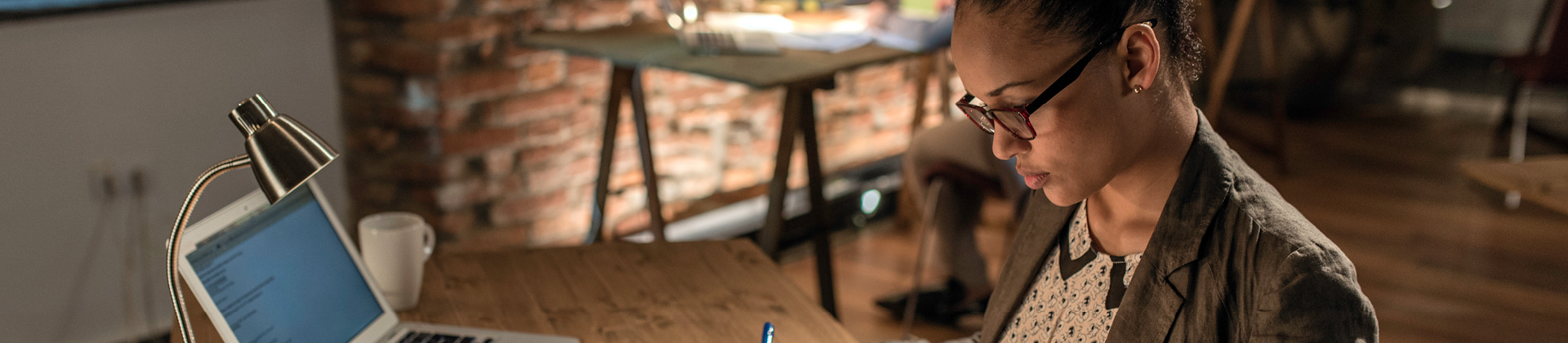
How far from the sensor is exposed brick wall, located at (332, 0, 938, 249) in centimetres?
232

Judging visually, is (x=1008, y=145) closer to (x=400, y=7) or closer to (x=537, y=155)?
(x=400, y=7)

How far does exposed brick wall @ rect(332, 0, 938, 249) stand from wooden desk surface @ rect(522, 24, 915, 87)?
0.13 metres

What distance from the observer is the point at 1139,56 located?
87cm

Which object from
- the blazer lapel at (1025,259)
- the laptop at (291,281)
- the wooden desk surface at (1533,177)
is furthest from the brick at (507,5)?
the wooden desk surface at (1533,177)

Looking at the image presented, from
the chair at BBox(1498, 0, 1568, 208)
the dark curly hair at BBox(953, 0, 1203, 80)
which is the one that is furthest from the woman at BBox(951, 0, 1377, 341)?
the chair at BBox(1498, 0, 1568, 208)

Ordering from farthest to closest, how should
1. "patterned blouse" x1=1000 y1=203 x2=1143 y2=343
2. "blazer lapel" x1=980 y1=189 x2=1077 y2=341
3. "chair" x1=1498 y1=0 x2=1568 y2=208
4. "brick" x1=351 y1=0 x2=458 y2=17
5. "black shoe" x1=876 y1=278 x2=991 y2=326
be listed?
1. "chair" x1=1498 y1=0 x2=1568 y2=208
2. "black shoe" x1=876 y1=278 x2=991 y2=326
3. "brick" x1=351 y1=0 x2=458 y2=17
4. "blazer lapel" x1=980 y1=189 x2=1077 y2=341
5. "patterned blouse" x1=1000 y1=203 x2=1143 y2=343

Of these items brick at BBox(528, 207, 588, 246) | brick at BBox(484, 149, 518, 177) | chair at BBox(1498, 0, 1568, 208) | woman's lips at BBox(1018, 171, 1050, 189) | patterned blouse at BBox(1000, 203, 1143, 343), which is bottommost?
chair at BBox(1498, 0, 1568, 208)

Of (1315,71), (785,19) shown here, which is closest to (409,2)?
(785,19)

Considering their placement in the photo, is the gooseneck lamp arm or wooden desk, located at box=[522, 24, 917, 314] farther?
wooden desk, located at box=[522, 24, 917, 314]

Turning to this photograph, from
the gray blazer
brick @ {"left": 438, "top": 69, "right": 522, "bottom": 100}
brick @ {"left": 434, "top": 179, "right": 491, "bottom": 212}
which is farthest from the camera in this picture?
brick @ {"left": 434, "top": 179, "right": 491, "bottom": 212}

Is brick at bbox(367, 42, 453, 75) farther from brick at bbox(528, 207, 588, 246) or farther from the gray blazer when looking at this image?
the gray blazer

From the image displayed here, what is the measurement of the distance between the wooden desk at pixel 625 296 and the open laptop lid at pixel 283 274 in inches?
4.0

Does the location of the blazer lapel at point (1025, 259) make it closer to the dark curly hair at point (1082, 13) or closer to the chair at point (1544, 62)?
the dark curly hair at point (1082, 13)

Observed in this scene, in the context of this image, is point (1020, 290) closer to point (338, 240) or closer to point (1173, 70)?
point (1173, 70)
